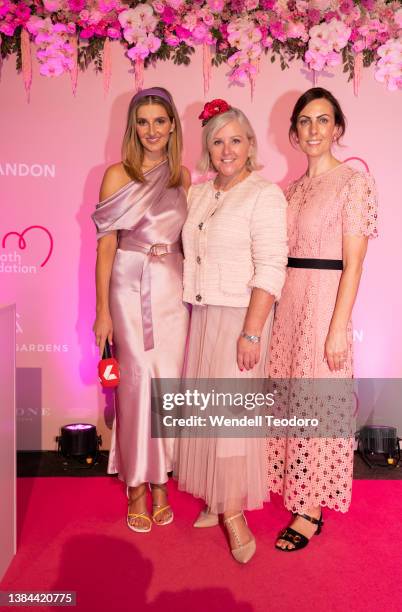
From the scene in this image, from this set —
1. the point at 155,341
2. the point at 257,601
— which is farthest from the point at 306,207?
the point at 257,601

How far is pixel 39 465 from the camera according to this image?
3.38 meters

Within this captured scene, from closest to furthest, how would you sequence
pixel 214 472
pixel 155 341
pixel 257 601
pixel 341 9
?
pixel 257 601 → pixel 214 472 → pixel 155 341 → pixel 341 9

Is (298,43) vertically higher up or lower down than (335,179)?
higher up

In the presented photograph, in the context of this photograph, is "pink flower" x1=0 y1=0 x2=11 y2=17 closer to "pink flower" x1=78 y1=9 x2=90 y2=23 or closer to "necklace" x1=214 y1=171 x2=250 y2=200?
"pink flower" x1=78 y1=9 x2=90 y2=23

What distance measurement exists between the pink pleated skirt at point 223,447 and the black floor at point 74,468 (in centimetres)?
102

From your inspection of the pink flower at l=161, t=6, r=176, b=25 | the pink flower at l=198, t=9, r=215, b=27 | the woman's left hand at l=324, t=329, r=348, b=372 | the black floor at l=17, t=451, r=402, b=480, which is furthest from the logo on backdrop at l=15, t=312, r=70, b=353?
the pink flower at l=198, t=9, r=215, b=27

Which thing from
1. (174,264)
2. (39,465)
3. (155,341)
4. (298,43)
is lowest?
(39,465)

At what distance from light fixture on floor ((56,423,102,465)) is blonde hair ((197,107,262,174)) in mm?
1755

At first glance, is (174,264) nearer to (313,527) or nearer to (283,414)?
(283,414)

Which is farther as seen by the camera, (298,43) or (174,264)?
(298,43)

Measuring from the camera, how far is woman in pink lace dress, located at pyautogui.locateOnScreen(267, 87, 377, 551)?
2.28 m

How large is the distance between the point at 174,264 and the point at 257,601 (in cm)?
133

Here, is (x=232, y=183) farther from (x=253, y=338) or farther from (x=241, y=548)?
(x=241, y=548)

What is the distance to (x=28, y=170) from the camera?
11.5ft
